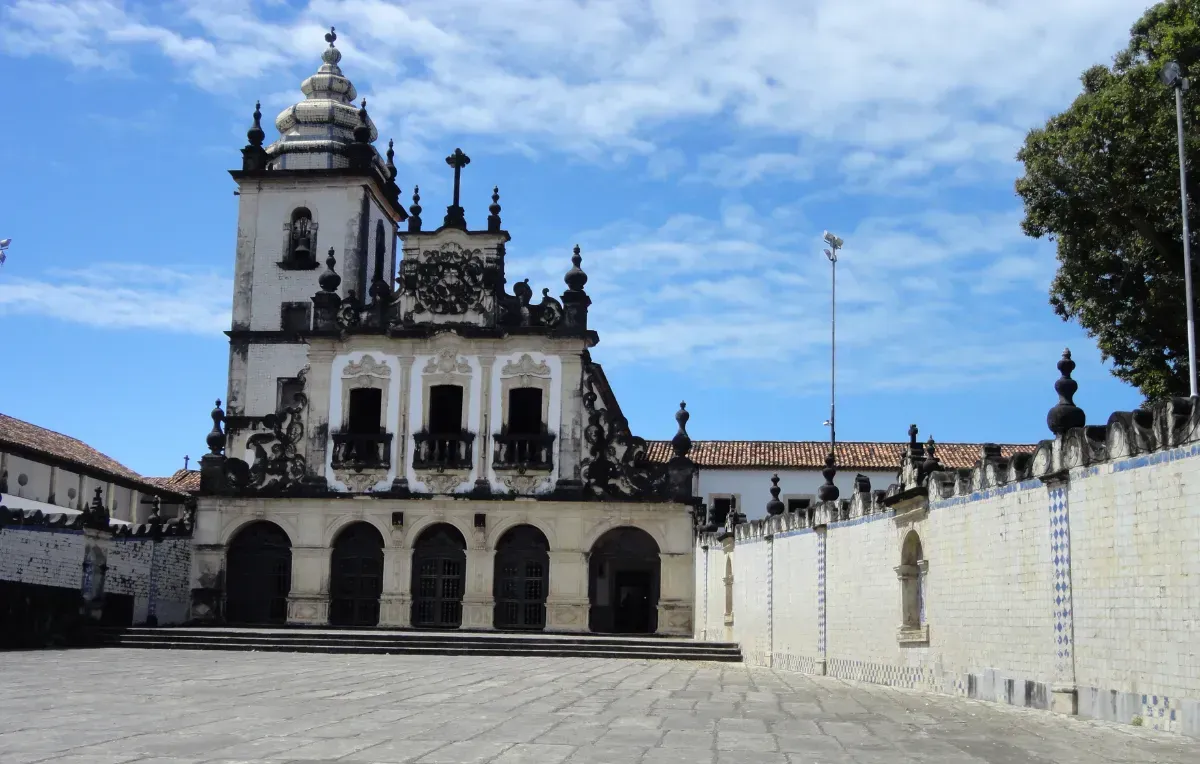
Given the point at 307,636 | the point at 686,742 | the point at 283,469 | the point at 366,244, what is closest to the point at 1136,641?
the point at 686,742

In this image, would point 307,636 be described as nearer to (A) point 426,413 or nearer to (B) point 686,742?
(A) point 426,413

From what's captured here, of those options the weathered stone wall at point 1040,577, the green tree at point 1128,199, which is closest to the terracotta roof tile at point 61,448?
the weathered stone wall at point 1040,577

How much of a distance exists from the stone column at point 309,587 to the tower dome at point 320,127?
1265 cm

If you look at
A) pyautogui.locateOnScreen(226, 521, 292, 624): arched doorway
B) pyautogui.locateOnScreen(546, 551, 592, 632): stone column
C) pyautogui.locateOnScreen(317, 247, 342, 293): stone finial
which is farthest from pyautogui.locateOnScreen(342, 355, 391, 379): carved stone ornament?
pyautogui.locateOnScreen(546, 551, 592, 632): stone column

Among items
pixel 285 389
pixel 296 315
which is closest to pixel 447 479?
pixel 285 389

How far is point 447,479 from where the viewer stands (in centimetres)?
3231

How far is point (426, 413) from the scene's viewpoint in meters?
32.8

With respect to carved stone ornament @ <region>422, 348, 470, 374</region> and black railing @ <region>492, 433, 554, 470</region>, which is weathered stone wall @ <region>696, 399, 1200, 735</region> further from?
carved stone ornament @ <region>422, 348, 470, 374</region>

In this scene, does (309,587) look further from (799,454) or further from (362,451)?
(799,454)

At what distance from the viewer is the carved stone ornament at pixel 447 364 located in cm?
3272

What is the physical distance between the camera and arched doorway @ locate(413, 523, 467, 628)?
31875 millimetres

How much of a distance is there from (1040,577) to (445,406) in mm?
21950

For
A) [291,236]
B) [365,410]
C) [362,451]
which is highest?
[291,236]

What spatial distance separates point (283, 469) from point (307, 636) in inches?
257
